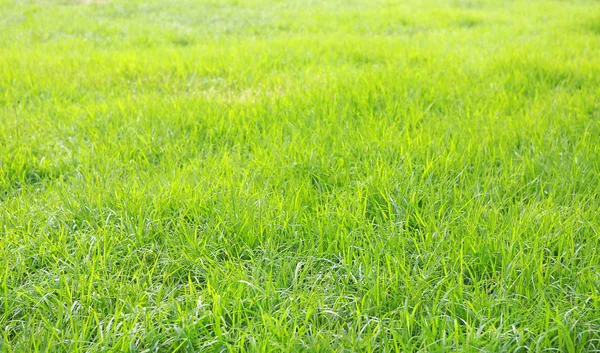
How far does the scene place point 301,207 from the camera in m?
2.71

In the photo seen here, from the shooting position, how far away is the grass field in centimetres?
196

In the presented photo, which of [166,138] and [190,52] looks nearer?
[166,138]

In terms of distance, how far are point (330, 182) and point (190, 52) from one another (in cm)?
430

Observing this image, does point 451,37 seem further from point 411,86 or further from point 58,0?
point 58,0

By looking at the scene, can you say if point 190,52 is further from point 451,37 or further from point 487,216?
point 487,216

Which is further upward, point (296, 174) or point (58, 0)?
point (58, 0)

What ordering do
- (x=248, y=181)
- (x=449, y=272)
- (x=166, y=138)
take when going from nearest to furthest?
1. (x=449, y=272)
2. (x=248, y=181)
3. (x=166, y=138)

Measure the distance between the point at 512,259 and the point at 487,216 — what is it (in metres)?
0.34

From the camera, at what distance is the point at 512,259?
228 cm

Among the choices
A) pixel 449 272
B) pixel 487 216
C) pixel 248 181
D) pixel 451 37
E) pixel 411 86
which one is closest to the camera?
pixel 449 272

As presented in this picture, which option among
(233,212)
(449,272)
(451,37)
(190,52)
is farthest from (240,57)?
(449,272)

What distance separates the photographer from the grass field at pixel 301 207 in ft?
6.44

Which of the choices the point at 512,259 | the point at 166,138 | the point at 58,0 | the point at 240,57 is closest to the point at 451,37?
the point at 240,57

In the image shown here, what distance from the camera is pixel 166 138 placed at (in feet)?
12.1
